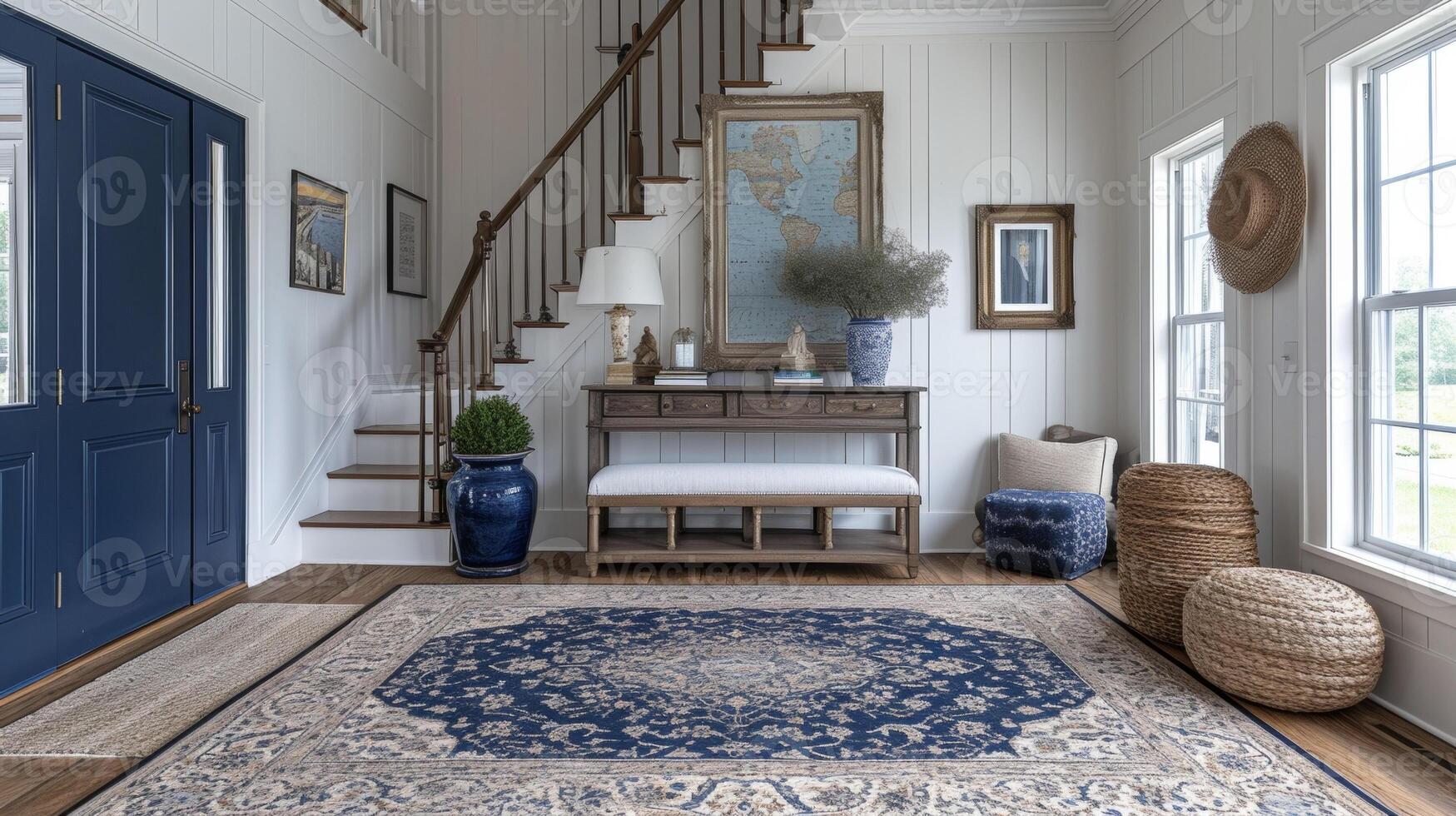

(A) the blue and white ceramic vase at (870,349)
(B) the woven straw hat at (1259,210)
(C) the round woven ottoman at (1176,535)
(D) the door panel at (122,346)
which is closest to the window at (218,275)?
(D) the door panel at (122,346)

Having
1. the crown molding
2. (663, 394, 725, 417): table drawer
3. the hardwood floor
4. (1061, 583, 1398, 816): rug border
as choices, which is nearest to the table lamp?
(663, 394, 725, 417): table drawer

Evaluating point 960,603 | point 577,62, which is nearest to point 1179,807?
point 960,603

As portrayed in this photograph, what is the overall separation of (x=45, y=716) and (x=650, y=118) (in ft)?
15.2

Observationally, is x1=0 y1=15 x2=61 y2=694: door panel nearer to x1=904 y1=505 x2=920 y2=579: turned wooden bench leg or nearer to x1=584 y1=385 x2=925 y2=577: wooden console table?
x1=584 y1=385 x2=925 y2=577: wooden console table

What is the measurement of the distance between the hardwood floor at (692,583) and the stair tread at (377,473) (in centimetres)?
51

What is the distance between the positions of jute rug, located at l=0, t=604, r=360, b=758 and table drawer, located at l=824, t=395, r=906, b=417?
7.87ft

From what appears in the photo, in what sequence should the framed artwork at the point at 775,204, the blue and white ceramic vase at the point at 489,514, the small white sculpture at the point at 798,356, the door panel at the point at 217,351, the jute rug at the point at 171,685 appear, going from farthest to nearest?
1. the framed artwork at the point at 775,204
2. the small white sculpture at the point at 798,356
3. the blue and white ceramic vase at the point at 489,514
4. the door panel at the point at 217,351
5. the jute rug at the point at 171,685

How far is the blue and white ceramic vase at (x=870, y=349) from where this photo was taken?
454cm

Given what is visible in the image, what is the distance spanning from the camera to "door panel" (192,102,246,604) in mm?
3742

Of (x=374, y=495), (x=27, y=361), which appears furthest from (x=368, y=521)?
(x=27, y=361)

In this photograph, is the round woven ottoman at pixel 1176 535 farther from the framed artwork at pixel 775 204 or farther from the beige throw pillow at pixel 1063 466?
the framed artwork at pixel 775 204

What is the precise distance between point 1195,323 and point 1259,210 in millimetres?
1051

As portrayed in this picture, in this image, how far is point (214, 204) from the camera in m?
3.84

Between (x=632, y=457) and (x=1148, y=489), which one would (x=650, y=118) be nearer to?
(x=632, y=457)
